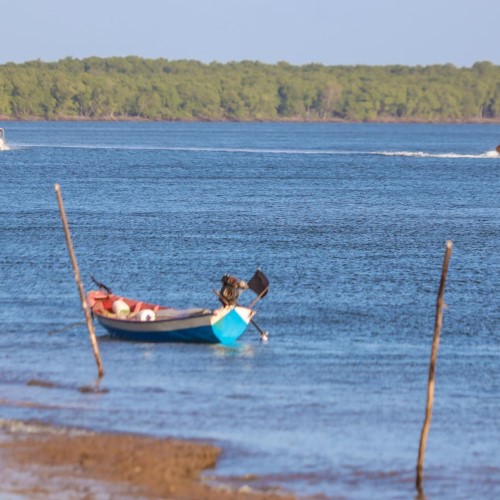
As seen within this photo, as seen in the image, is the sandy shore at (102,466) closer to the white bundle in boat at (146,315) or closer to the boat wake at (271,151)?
the white bundle in boat at (146,315)

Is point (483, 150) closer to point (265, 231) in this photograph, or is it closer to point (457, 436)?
point (265, 231)

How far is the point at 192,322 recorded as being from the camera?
33.3 metres

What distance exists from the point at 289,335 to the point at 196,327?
3.62 meters

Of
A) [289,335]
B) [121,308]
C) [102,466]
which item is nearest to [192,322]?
[121,308]

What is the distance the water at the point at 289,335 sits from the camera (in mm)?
24047

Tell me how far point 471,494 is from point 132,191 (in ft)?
242

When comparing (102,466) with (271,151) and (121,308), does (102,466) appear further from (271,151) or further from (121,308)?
(271,151)

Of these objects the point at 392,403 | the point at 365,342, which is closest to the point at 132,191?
the point at 365,342

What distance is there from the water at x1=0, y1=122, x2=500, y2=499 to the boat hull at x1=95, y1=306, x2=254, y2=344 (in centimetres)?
36

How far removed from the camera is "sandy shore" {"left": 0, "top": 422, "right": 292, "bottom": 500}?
2009 centimetres

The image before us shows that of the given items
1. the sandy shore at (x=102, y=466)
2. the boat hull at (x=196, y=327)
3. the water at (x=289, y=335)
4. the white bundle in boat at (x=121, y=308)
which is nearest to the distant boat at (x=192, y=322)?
the boat hull at (x=196, y=327)

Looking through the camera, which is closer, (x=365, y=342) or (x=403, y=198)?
(x=365, y=342)

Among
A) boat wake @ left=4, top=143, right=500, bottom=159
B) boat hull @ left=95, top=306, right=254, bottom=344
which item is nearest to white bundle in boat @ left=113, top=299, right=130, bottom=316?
boat hull @ left=95, top=306, right=254, bottom=344

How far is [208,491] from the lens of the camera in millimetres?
20328
